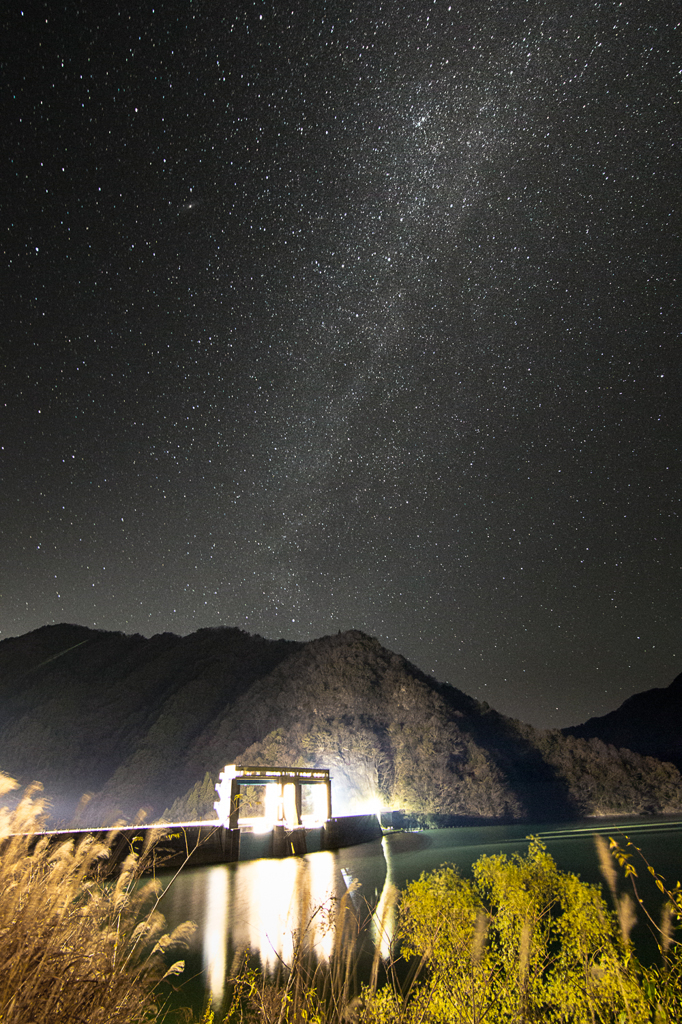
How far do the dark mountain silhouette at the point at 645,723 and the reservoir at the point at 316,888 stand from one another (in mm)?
82370

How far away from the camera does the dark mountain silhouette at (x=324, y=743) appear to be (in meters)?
70.2

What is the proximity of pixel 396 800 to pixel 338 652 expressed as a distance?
2328 cm

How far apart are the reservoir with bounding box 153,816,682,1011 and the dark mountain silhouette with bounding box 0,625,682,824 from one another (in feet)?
33.4

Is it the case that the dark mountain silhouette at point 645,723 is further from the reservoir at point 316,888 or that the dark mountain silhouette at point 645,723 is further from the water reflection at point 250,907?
the water reflection at point 250,907

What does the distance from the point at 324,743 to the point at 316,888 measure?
148ft

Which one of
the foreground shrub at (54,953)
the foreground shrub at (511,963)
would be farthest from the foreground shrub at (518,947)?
the foreground shrub at (54,953)

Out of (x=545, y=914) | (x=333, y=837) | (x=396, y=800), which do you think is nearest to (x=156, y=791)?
(x=396, y=800)

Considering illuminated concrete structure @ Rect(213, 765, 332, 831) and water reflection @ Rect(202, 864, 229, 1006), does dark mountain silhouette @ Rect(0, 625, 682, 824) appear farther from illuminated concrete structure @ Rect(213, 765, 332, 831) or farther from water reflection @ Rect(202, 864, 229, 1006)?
water reflection @ Rect(202, 864, 229, 1006)

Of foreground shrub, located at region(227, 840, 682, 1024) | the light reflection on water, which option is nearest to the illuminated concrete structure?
the light reflection on water

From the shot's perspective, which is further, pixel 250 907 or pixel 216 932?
pixel 250 907

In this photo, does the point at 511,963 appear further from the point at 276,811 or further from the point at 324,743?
the point at 324,743

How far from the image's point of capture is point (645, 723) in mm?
143625

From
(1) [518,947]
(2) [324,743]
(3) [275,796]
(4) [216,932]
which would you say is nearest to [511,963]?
(1) [518,947]

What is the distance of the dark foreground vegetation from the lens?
421 centimetres
